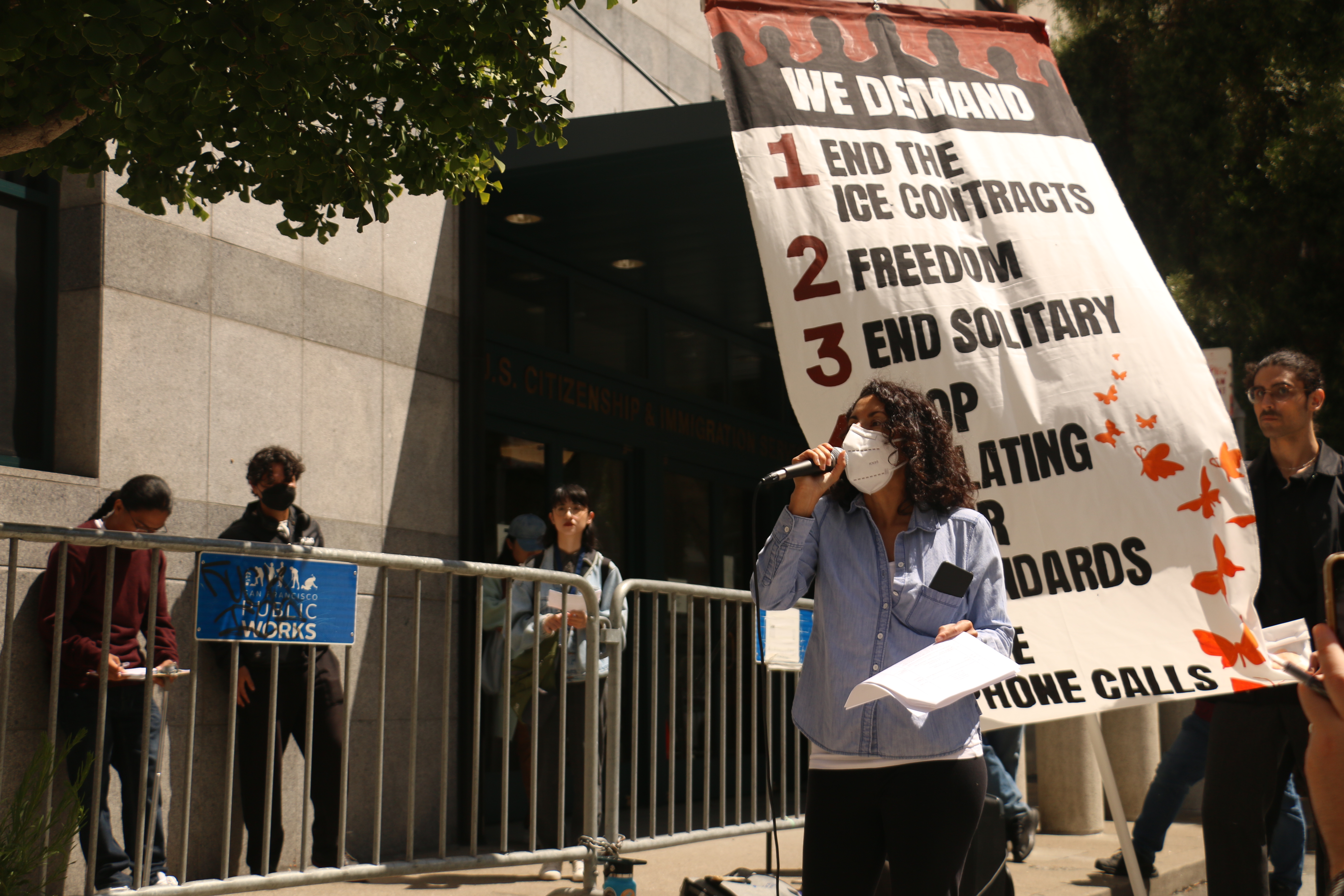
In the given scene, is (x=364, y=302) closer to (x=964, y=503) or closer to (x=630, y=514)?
(x=630, y=514)

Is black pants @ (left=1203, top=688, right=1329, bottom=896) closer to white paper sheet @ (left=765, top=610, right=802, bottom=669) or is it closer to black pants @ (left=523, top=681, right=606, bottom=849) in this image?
white paper sheet @ (left=765, top=610, right=802, bottom=669)

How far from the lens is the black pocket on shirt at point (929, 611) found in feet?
11.2

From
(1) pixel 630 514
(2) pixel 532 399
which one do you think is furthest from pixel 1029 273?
(1) pixel 630 514

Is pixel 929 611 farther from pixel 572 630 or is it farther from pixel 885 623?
pixel 572 630

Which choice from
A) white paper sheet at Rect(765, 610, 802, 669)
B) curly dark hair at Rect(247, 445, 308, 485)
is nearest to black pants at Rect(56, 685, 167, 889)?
curly dark hair at Rect(247, 445, 308, 485)

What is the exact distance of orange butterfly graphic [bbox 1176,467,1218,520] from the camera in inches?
176

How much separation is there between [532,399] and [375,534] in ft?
7.41

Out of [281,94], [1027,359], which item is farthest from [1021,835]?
[281,94]

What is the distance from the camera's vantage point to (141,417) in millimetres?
6469

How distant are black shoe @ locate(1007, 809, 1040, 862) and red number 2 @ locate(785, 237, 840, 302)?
11.4ft

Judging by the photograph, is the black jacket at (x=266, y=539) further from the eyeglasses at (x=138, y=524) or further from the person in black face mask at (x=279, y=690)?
the eyeglasses at (x=138, y=524)

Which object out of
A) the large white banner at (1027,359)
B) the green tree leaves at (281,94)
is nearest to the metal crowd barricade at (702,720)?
the large white banner at (1027,359)

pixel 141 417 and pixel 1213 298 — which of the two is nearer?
pixel 141 417

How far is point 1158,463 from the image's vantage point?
4.51 m
